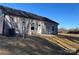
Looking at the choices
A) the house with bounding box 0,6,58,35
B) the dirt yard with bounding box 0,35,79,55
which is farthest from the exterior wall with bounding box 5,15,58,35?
the dirt yard with bounding box 0,35,79,55

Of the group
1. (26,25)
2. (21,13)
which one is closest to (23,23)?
(26,25)

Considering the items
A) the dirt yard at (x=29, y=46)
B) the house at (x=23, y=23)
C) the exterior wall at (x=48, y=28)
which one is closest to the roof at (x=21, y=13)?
the house at (x=23, y=23)

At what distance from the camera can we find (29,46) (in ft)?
17.3

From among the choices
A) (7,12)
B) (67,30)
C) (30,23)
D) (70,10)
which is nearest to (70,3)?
(70,10)

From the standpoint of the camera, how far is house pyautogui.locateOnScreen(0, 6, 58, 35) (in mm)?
5359

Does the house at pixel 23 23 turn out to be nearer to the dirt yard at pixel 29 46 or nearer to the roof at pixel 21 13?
the roof at pixel 21 13

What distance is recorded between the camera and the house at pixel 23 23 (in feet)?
17.6

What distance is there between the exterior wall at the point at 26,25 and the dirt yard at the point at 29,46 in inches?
7.6

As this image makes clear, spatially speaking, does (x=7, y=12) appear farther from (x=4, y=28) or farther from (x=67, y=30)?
(x=67, y=30)

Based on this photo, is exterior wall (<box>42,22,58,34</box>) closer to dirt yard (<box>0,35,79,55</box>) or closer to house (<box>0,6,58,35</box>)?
house (<box>0,6,58,35</box>)

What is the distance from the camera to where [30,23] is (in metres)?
5.53

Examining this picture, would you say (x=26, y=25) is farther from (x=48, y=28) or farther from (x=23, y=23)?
(x=48, y=28)

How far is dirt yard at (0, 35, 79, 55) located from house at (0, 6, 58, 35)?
0.19 metres
